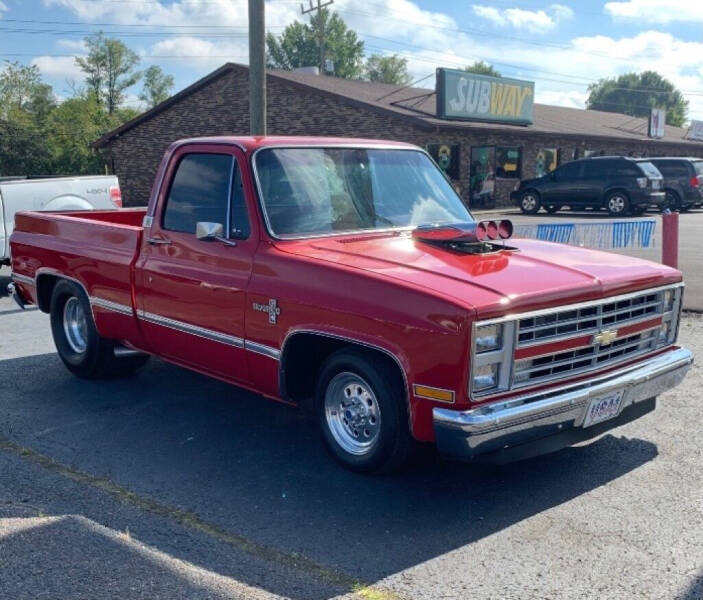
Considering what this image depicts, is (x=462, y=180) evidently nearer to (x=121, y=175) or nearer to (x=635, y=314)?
(x=121, y=175)

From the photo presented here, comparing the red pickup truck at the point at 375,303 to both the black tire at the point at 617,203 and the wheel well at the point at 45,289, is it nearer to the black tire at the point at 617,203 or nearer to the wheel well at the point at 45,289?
the wheel well at the point at 45,289

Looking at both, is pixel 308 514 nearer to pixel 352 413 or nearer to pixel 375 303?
pixel 352 413

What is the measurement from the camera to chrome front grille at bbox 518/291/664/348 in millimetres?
4387

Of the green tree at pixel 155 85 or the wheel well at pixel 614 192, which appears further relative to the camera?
the green tree at pixel 155 85

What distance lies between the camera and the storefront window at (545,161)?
34.8 metres

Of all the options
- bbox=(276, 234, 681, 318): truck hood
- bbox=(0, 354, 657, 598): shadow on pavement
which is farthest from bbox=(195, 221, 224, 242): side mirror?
bbox=(0, 354, 657, 598): shadow on pavement

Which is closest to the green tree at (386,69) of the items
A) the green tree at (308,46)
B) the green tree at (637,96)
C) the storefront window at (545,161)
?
the green tree at (308,46)

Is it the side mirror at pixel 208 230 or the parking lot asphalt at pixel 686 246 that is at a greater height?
the side mirror at pixel 208 230

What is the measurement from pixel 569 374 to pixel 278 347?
166cm

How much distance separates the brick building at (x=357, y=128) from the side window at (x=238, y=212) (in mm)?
23052

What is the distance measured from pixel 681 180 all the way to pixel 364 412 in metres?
27.2

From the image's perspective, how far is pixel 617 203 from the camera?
88.2 feet

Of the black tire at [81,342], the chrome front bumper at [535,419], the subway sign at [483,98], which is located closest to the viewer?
the chrome front bumper at [535,419]

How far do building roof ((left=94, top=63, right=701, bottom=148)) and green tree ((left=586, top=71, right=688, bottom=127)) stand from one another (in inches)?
3586
